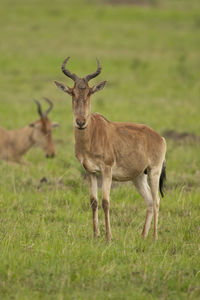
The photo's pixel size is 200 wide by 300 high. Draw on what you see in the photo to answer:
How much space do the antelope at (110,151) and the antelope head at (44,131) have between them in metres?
4.39

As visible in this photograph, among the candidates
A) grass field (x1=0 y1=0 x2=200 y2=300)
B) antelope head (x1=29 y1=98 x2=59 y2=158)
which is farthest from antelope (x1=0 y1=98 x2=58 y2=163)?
grass field (x1=0 y1=0 x2=200 y2=300)

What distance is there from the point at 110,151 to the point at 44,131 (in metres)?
5.50

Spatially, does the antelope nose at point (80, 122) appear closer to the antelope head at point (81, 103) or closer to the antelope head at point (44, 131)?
the antelope head at point (81, 103)

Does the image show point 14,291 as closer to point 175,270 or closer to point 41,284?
point 41,284

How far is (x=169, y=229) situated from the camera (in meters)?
6.24

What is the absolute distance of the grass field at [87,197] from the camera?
4.43 metres

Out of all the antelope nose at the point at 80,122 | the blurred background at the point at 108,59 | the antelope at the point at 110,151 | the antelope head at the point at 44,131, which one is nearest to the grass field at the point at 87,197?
the blurred background at the point at 108,59

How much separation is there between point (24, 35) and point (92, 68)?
25.3 feet

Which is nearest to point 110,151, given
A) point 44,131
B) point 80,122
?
point 80,122

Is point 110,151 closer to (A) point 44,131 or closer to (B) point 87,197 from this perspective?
(B) point 87,197

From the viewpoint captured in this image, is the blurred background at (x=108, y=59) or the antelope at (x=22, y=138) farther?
the blurred background at (x=108, y=59)

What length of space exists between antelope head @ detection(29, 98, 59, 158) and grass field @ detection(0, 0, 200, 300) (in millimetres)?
250

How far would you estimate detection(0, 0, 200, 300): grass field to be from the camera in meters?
4.43

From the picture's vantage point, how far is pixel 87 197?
7.16 metres
